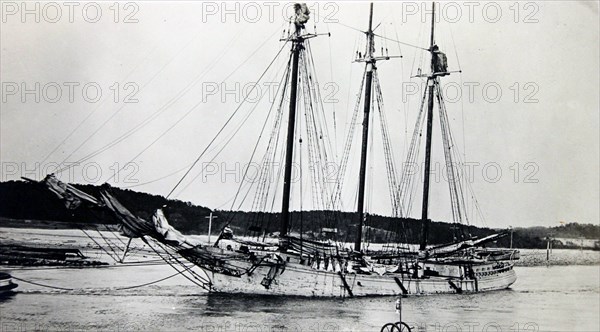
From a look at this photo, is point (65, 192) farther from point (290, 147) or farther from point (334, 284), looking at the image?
point (334, 284)

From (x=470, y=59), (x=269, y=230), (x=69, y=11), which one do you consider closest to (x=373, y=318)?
(x=269, y=230)

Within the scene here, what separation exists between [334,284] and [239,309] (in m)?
2.18

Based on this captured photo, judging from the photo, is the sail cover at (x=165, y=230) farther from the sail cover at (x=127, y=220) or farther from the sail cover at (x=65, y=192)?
the sail cover at (x=65, y=192)

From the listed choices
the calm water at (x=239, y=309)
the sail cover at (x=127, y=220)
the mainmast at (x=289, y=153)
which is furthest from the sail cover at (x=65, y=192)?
the mainmast at (x=289, y=153)

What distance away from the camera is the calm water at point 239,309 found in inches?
348

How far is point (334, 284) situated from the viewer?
11.3 metres

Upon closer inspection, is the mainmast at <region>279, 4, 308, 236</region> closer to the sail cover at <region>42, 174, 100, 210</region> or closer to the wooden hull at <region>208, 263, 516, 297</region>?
the wooden hull at <region>208, 263, 516, 297</region>

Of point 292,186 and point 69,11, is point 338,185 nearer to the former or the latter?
point 292,186

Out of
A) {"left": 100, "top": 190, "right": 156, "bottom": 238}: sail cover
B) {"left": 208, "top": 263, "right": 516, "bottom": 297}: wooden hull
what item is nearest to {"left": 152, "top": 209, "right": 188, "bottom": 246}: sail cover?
{"left": 100, "top": 190, "right": 156, "bottom": 238}: sail cover

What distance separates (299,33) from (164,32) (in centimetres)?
216

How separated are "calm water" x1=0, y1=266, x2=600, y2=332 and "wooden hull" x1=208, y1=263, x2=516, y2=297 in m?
0.23

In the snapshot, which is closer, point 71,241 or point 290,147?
point 71,241

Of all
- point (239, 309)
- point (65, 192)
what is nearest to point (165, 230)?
point (65, 192)

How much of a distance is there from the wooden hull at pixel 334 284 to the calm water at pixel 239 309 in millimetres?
229
